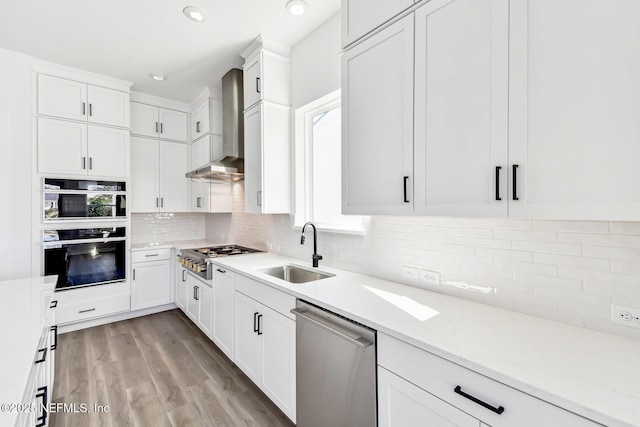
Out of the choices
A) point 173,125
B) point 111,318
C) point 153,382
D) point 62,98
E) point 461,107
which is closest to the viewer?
point 461,107

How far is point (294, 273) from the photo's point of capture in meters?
2.55

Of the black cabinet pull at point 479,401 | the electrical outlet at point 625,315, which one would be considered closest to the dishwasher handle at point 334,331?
the black cabinet pull at point 479,401

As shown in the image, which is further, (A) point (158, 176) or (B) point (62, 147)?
(A) point (158, 176)

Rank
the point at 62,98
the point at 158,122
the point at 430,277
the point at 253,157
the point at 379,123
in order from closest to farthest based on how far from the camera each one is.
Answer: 1. the point at 379,123
2. the point at 430,277
3. the point at 253,157
4. the point at 62,98
5. the point at 158,122

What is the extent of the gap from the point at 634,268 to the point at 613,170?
49 cm

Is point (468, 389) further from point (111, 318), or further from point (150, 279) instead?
point (111, 318)

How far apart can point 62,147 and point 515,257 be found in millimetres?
4241

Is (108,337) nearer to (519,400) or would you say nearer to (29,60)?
(29,60)

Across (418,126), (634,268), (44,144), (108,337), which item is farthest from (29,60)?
(634,268)

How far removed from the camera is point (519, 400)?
856mm

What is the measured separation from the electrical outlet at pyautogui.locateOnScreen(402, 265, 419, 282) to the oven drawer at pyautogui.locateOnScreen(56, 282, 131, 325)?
3427 mm

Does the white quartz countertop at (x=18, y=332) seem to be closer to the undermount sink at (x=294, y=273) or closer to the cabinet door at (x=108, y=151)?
the undermount sink at (x=294, y=273)

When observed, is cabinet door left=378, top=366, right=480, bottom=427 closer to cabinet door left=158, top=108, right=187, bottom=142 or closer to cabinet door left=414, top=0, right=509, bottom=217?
Answer: cabinet door left=414, top=0, right=509, bottom=217

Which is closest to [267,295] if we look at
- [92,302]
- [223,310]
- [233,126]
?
[223,310]
